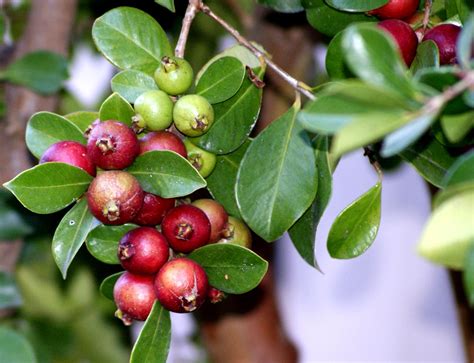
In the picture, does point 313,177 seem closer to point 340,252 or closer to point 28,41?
point 340,252

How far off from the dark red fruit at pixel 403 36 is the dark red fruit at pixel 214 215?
21 cm

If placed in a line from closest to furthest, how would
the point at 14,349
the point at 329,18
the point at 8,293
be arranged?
1. the point at 329,18
2. the point at 14,349
3. the point at 8,293

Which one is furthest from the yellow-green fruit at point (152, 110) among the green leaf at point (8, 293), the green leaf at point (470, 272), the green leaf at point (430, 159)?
the green leaf at point (8, 293)

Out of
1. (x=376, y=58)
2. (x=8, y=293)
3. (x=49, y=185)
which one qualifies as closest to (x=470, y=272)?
(x=376, y=58)

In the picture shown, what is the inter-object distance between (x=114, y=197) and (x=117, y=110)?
96 millimetres

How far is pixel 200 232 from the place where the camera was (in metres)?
0.68

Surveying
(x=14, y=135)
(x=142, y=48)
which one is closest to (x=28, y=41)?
(x=14, y=135)

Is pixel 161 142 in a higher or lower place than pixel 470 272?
lower

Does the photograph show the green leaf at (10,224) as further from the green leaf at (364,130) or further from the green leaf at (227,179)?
the green leaf at (364,130)

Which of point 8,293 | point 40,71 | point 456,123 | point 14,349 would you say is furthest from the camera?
point 40,71

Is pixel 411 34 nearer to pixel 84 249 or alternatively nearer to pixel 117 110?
pixel 117 110

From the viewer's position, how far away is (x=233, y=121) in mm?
749

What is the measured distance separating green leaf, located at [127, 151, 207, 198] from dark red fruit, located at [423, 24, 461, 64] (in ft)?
0.77

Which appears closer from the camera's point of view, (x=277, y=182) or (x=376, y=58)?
(x=376, y=58)
